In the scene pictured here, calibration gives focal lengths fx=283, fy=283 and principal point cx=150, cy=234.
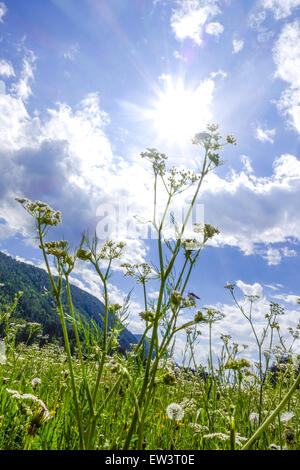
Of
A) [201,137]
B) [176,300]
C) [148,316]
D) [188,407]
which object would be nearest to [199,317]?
[176,300]

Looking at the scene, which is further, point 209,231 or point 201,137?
point 201,137

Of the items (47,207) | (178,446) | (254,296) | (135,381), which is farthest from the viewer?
(254,296)

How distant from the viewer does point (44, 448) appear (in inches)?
113

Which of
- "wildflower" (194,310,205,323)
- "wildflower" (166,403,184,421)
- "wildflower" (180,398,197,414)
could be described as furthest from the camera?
"wildflower" (180,398,197,414)

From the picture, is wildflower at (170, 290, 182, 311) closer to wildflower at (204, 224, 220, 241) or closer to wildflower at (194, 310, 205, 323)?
wildflower at (194, 310, 205, 323)

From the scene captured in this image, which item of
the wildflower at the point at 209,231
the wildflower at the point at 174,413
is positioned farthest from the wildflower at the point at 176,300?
the wildflower at the point at 174,413

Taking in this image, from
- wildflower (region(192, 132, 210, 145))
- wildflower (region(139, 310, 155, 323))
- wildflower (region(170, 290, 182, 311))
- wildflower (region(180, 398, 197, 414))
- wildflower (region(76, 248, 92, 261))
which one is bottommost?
wildflower (region(180, 398, 197, 414))

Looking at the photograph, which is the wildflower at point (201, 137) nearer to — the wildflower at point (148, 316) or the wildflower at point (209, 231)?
the wildflower at point (209, 231)

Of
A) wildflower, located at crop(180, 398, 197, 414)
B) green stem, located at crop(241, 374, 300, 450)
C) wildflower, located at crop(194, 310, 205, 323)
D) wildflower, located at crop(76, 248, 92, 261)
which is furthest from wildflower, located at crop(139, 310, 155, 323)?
wildflower, located at crop(180, 398, 197, 414)

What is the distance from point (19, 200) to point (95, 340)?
6.26 ft

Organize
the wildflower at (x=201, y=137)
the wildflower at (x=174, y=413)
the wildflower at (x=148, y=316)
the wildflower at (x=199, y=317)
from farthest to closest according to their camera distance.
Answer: the wildflower at (x=201, y=137), the wildflower at (x=174, y=413), the wildflower at (x=148, y=316), the wildflower at (x=199, y=317)

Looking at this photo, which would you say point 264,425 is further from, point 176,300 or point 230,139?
point 230,139
